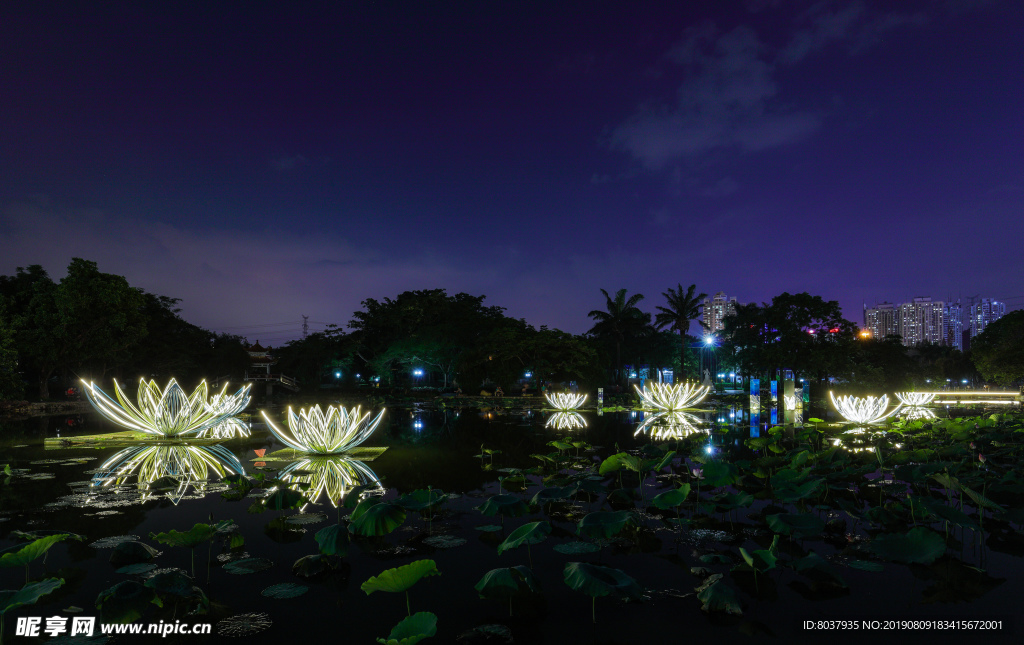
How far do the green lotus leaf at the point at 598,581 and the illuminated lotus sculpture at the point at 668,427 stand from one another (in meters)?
12.0

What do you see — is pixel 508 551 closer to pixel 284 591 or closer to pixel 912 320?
pixel 284 591

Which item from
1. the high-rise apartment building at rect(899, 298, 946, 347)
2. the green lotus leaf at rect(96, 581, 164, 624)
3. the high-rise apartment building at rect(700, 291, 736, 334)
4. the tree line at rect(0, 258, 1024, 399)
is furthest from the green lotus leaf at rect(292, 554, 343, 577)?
→ the high-rise apartment building at rect(899, 298, 946, 347)

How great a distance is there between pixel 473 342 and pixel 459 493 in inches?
1206

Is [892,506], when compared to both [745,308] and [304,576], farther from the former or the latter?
[745,308]

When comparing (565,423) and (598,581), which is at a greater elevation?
(598,581)

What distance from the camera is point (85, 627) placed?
3691 millimetres

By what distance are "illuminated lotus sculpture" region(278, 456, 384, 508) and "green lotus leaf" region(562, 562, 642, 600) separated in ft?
14.9

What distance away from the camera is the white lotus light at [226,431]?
14.2 metres

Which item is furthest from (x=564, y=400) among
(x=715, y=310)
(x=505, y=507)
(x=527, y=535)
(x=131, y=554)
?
(x=715, y=310)

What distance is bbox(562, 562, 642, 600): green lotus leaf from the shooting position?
11.1 feet

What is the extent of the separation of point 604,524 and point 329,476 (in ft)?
19.3

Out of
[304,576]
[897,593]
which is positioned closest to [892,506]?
[897,593]

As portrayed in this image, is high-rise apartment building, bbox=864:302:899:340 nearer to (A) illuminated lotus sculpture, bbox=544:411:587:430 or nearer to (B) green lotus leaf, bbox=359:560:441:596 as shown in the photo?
(A) illuminated lotus sculpture, bbox=544:411:587:430

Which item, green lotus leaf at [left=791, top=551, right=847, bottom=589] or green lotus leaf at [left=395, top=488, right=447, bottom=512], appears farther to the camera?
green lotus leaf at [left=395, top=488, right=447, bottom=512]
